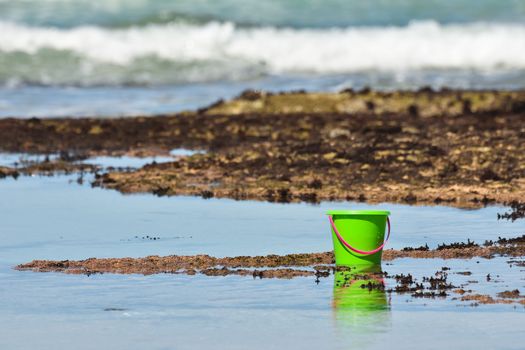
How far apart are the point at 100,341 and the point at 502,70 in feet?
153

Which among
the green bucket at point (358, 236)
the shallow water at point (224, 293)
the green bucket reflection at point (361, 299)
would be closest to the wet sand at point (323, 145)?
the shallow water at point (224, 293)

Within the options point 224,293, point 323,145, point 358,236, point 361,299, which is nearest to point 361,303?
point 361,299

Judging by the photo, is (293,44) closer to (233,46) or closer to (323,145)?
(233,46)

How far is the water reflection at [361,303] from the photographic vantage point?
1036 centimetres

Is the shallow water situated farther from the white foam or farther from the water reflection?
the white foam

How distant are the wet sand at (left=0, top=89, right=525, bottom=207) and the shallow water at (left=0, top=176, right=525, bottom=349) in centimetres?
237

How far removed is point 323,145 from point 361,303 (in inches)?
639

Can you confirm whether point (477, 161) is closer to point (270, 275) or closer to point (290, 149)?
point (290, 149)

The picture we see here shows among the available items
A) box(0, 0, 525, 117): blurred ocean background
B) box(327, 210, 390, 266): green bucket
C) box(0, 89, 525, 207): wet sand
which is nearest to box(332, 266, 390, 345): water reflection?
box(327, 210, 390, 266): green bucket

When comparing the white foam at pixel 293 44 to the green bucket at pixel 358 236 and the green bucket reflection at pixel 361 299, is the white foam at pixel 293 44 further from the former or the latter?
the green bucket reflection at pixel 361 299

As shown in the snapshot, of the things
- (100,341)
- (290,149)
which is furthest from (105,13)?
(100,341)

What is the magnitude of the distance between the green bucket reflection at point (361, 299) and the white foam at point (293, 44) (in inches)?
1711

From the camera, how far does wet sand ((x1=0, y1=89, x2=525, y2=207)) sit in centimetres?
2211

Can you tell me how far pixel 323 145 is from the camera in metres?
27.7
